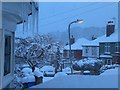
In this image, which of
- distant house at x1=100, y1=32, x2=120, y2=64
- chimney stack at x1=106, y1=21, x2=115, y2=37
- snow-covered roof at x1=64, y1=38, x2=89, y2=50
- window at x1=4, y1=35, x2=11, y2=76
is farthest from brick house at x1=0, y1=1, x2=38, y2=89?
snow-covered roof at x1=64, y1=38, x2=89, y2=50

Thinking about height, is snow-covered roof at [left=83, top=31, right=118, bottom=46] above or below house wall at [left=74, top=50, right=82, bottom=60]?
above

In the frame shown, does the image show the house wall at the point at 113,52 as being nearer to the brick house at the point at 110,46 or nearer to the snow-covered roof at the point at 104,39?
the brick house at the point at 110,46

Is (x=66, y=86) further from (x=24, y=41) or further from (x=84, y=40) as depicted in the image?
(x=84, y=40)

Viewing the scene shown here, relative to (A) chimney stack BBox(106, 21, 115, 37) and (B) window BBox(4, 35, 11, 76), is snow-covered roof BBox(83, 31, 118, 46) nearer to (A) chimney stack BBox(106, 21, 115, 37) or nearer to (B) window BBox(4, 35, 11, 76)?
(A) chimney stack BBox(106, 21, 115, 37)

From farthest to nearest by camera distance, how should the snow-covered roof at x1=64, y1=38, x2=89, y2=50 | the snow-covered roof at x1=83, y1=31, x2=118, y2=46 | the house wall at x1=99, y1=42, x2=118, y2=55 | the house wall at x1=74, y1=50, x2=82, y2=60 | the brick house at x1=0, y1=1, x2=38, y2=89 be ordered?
the snow-covered roof at x1=64, y1=38, x2=89, y2=50
the house wall at x1=74, y1=50, x2=82, y2=60
the house wall at x1=99, y1=42, x2=118, y2=55
the snow-covered roof at x1=83, y1=31, x2=118, y2=46
the brick house at x1=0, y1=1, x2=38, y2=89

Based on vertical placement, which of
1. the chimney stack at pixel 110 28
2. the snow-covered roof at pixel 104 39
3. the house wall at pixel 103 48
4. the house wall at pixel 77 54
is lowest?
the house wall at pixel 77 54

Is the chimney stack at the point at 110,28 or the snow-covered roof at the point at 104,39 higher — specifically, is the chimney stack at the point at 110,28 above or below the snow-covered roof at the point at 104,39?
above

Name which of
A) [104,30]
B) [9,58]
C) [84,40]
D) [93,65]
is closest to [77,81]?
[9,58]

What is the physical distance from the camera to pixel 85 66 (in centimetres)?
1614

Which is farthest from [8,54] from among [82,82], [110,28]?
[110,28]

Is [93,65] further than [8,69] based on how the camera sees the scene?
Yes

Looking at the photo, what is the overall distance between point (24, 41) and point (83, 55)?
28.8 feet

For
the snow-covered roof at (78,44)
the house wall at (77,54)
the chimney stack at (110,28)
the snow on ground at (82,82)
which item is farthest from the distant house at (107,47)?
the snow on ground at (82,82)

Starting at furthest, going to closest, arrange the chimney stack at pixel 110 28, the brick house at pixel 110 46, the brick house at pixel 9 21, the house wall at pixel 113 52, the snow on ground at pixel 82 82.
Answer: the brick house at pixel 110 46 < the house wall at pixel 113 52 < the chimney stack at pixel 110 28 < the snow on ground at pixel 82 82 < the brick house at pixel 9 21
